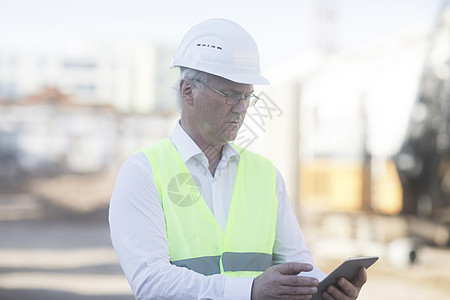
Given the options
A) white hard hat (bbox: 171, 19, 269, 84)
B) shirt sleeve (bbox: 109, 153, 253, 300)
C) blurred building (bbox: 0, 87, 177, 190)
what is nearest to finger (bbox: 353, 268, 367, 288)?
shirt sleeve (bbox: 109, 153, 253, 300)

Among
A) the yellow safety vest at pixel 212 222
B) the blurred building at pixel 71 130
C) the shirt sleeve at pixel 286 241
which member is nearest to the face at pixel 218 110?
the yellow safety vest at pixel 212 222

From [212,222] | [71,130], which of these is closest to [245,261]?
[212,222]

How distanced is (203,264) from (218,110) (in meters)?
0.51

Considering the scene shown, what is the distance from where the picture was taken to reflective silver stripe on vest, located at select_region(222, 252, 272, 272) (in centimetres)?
198

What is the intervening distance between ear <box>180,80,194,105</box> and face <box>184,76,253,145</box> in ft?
0.06

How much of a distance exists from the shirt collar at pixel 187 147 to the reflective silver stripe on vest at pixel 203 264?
1.13 ft

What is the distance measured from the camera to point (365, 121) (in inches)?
437

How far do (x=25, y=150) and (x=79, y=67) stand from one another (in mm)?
28066

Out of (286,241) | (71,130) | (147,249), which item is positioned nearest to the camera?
(147,249)

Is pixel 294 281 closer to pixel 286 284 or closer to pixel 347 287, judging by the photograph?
pixel 286 284

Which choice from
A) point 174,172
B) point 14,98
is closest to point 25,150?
point 14,98

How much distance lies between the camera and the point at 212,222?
6.53 ft

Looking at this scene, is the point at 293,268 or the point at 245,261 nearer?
the point at 293,268

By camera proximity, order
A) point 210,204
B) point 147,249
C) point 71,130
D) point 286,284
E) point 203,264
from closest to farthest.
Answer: point 286,284 → point 147,249 → point 203,264 → point 210,204 → point 71,130
